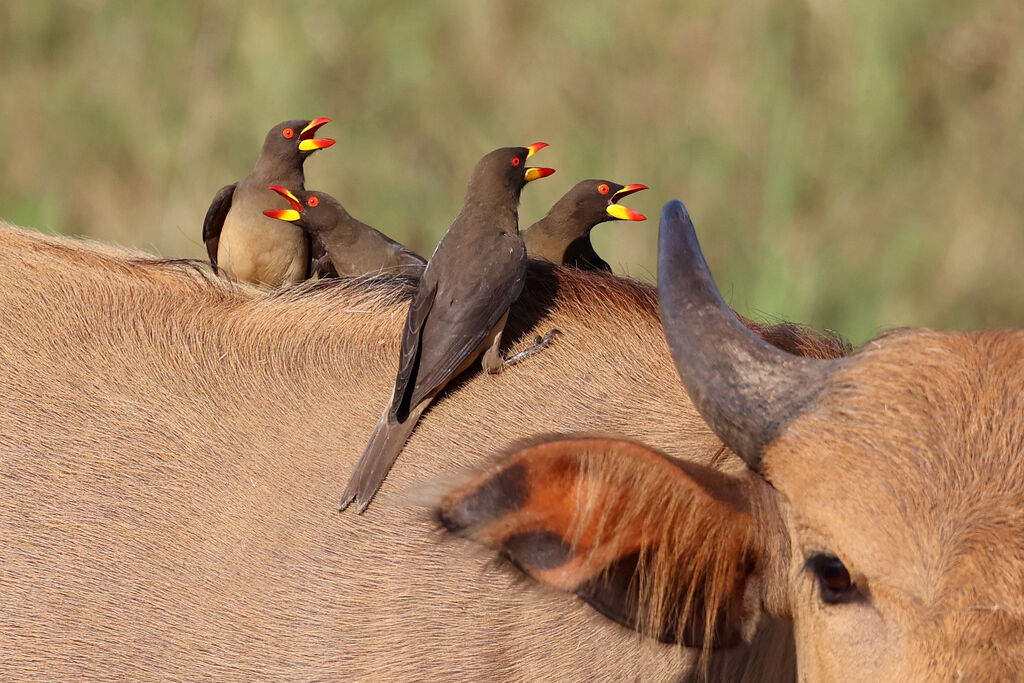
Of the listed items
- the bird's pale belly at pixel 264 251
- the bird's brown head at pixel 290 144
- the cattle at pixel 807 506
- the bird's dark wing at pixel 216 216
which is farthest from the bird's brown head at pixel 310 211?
the cattle at pixel 807 506

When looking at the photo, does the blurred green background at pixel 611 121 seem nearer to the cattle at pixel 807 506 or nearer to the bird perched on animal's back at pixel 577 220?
the bird perched on animal's back at pixel 577 220

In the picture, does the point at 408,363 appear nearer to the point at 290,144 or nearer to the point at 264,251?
the point at 264,251

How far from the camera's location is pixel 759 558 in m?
2.73

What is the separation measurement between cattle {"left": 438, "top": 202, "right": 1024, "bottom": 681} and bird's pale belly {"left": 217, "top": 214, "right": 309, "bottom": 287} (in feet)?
7.72

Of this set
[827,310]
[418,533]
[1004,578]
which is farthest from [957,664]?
[827,310]

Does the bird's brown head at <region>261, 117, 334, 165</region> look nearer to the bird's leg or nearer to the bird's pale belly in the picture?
the bird's pale belly

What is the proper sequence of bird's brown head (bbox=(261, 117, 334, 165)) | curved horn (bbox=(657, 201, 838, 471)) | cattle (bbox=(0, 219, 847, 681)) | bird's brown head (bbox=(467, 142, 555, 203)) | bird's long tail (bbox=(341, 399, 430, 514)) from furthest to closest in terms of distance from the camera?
bird's brown head (bbox=(261, 117, 334, 165)), bird's brown head (bbox=(467, 142, 555, 203)), bird's long tail (bbox=(341, 399, 430, 514)), cattle (bbox=(0, 219, 847, 681)), curved horn (bbox=(657, 201, 838, 471))

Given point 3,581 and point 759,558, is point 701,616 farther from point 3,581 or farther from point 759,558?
point 3,581

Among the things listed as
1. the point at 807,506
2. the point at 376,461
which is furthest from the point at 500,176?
the point at 807,506

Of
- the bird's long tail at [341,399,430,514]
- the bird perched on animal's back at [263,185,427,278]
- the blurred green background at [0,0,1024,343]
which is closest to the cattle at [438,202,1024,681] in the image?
the bird's long tail at [341,399,430,514]

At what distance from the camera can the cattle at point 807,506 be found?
7.69 ft

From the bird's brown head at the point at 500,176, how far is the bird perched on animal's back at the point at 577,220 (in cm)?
33

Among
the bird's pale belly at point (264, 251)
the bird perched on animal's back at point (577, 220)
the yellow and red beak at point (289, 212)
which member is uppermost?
the bird perched on animal's back at point (577, 220)

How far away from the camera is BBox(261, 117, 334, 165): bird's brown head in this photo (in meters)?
5.10
